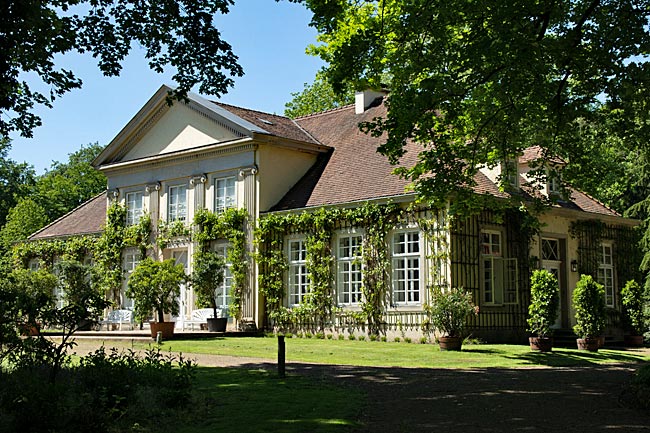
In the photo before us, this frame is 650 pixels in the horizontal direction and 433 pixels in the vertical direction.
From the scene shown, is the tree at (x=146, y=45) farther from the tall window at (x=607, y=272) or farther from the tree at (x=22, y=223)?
A: the tree at (x=22, y=223)

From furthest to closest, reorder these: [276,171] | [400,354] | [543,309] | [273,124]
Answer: [273,124], [276,171], [543,309], [400,354]

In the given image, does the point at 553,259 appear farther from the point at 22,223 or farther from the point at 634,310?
the point at 22,223

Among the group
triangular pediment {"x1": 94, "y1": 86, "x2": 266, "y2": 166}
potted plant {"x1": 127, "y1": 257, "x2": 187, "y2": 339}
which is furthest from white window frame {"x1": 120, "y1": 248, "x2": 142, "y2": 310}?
potted plant {"x1": 127, "y1": 257, "x2": 187, "y2": 339}

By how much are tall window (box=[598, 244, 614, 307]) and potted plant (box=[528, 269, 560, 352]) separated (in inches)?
314

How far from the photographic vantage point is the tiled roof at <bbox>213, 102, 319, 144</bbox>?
2722cm

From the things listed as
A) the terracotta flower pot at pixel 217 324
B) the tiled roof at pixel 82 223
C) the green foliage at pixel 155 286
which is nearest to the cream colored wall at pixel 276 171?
the terracotta flower pot at pixel 217 324

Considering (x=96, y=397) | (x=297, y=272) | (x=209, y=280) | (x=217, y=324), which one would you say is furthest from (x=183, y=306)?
(x=96, y=397)

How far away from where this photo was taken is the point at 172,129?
2875cm

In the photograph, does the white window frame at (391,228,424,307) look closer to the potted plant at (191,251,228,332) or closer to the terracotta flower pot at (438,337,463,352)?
the terracotta flower pot at (438,337,463,352)

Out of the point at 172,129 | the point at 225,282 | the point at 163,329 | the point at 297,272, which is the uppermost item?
the point at 172,129

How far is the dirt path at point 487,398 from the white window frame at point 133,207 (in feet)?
50.1

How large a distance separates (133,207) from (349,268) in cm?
1099

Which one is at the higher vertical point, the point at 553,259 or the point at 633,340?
the point at 553,259

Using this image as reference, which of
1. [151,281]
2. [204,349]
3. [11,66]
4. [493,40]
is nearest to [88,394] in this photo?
[11,66]
